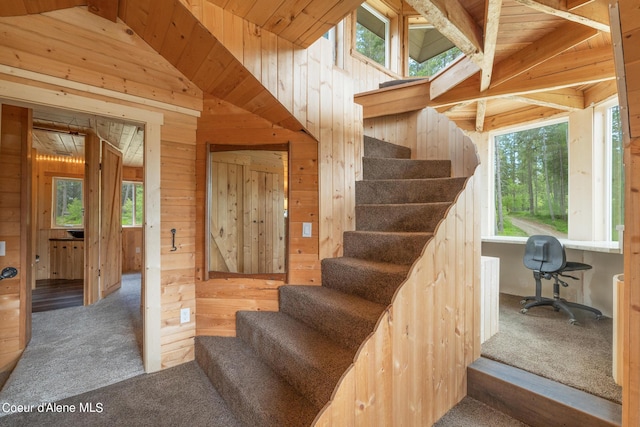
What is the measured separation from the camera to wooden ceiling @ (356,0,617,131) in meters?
1.53

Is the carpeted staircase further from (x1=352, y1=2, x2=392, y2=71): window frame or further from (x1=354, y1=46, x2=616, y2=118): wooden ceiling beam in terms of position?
(x1=352, y1=2, x2=392, y2=71): window frame

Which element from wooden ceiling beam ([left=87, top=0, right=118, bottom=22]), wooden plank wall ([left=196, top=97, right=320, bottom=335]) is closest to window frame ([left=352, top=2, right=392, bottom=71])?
wooden plank wall ([left=196, top=97, right=320, bottom=335])

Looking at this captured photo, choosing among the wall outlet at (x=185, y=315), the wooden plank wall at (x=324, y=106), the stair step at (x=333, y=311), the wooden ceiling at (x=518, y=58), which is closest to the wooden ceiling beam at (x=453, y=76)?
the wooden ceiling at (x=518, y=58)

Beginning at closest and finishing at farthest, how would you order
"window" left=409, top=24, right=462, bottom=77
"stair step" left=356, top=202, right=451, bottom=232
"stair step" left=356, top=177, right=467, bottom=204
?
"stair step" left=356, top=202, right=451, bottom=232
"stair step" left=356, top=177, right=467, bottom=204
"window" left=409, top=24, right=462, bottom=77

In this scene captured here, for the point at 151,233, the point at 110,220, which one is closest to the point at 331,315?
the point at 151,233

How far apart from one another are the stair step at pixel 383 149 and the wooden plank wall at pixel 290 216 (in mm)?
752

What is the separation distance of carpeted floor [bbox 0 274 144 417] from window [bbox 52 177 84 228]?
10.2 ft

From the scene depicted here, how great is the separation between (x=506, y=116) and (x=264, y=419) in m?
4.57

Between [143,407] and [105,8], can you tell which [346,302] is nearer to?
[143,407]

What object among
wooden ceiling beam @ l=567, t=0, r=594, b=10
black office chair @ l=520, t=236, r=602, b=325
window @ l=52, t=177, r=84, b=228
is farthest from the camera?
window @ l=52, t=177, r=84, b=228

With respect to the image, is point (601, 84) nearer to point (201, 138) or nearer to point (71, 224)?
point (201, 138)

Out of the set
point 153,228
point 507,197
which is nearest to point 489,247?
point 507,197

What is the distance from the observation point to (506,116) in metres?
3.88

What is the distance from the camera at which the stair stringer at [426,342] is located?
116 cm
